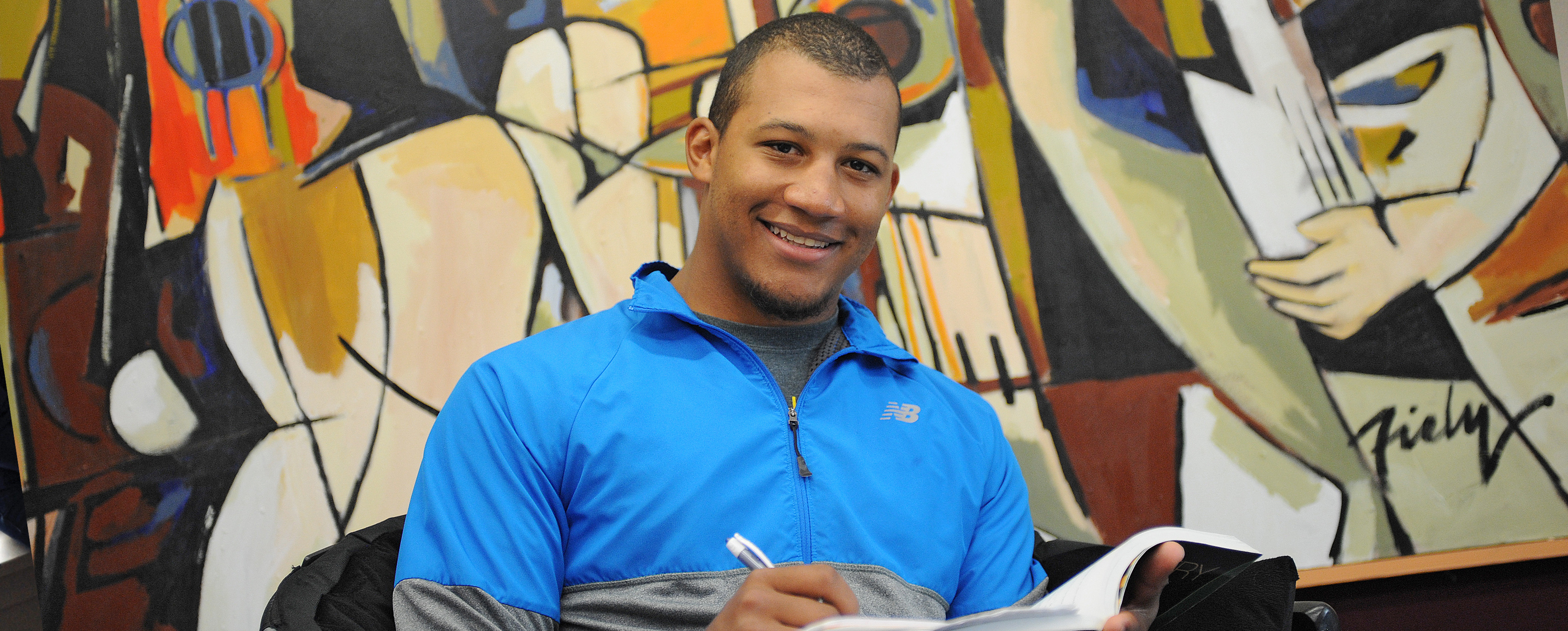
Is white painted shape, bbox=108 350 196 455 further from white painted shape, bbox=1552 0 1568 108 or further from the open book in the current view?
white painted shape, bbox=1552 0 1568 108

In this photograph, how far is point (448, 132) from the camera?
5.74ft

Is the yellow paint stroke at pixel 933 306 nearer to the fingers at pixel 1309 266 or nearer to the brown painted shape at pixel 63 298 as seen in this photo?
the fingers at pixel 1309 266

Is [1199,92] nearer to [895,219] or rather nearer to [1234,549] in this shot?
[895,219]

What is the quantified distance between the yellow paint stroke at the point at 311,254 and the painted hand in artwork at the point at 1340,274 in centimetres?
189

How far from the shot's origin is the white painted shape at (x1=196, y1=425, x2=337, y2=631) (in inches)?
65.7

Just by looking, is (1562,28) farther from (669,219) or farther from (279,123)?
(279,123)

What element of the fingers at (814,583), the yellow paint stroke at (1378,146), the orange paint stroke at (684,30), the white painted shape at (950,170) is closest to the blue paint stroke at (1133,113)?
Result: the white painted shape at (950,170)

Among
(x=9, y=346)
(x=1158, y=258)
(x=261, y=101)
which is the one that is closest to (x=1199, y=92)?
(x=1158, y=258)

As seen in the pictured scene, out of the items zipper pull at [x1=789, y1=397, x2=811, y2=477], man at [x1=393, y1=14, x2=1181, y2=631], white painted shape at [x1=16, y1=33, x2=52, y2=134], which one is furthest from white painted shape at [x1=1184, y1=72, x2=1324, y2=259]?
white painted shape at [x1=16, y1=33, x2=52, y2=134]

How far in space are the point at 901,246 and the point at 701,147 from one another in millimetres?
667

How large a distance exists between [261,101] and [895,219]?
4.35 ft

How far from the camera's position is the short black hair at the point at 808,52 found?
1.20 metres

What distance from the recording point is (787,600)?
0.79 m
